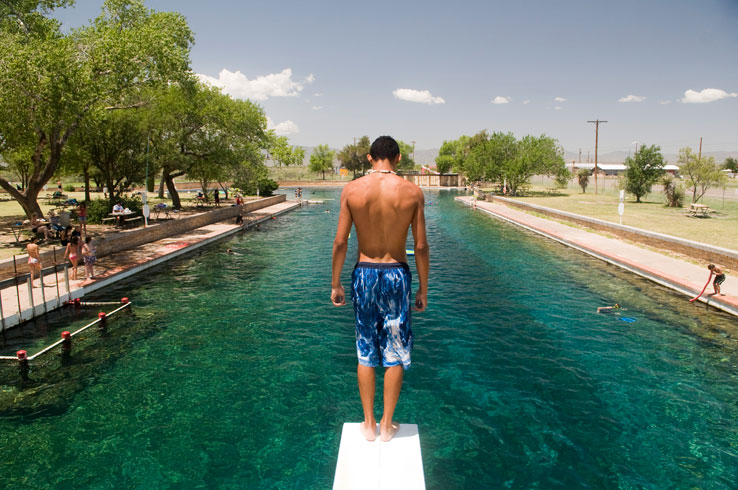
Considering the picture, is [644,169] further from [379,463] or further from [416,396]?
[379,463]

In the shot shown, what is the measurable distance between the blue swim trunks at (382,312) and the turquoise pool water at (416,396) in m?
2.50

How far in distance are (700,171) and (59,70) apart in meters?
39.3

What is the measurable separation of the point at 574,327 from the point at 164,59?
19.1 meters

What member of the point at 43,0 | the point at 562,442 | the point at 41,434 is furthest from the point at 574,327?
the point at 43,0

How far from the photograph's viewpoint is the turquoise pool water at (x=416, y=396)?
553cm

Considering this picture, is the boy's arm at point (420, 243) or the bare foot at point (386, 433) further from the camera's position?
the bare foot at point (386, 433)

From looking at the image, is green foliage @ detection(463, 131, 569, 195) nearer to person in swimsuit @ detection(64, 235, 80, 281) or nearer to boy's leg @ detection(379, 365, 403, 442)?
person in swimsuit @ detection(64, 235, 80, 281)

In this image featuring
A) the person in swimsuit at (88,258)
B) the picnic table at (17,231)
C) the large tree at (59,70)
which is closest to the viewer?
the person in swimsuit at (88,258)

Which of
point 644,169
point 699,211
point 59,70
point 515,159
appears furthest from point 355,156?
point 59,70

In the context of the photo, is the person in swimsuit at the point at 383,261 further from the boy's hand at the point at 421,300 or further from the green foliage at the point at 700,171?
the green foliage at the point at 700,171

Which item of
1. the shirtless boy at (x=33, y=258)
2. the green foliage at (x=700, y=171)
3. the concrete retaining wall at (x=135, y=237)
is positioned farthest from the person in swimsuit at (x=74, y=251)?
the green foliage at (x=700, y=171)

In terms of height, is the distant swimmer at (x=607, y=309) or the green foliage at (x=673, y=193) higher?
the green foliage at (x=673, y=193)

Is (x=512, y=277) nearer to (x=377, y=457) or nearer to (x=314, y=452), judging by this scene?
(x=314, y=452)

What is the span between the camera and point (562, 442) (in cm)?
605
